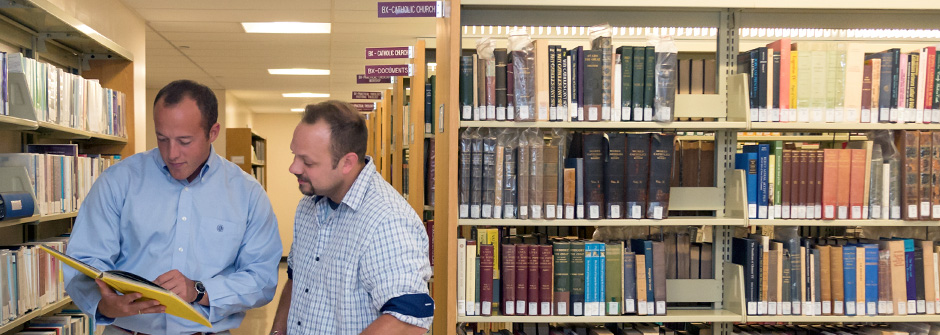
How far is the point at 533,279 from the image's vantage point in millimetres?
2717

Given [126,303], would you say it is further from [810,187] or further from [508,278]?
[810,187]

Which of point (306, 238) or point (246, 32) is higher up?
point (246, 32)

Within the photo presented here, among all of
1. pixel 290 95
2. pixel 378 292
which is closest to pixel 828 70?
pixel 378 292

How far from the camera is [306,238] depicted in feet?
5.87

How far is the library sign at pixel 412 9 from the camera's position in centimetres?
276

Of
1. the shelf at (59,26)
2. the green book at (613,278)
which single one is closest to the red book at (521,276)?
the green book at (613,278)

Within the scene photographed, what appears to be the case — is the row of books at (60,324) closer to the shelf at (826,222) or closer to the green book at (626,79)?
the green book at (626,79)

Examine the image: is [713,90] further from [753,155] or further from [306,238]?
[306,238]

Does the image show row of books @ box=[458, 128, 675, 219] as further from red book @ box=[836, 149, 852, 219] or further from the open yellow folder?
the open yellow folder

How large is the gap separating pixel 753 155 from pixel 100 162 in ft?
10.7

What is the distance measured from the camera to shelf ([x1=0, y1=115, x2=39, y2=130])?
8.14 ft

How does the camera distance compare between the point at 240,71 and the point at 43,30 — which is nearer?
Result: the point at 43,30

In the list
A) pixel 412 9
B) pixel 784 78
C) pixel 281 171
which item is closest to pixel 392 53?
pixel 412 9

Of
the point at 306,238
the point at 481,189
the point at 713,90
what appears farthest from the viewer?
the point at 713,90
